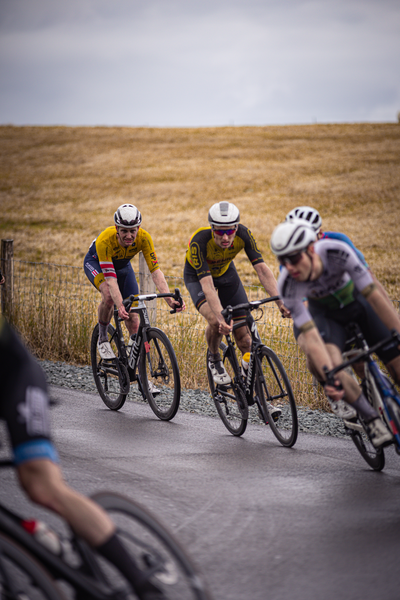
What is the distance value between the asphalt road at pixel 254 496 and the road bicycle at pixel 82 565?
3.07 feet

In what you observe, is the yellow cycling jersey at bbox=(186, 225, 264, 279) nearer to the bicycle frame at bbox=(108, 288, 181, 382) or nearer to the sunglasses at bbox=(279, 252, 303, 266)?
the bicycle frame at bbox=(108, 288, 181, 382)

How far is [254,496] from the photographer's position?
5.10m

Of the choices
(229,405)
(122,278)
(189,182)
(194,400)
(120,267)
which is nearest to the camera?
A: (229,405)

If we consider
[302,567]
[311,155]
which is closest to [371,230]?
[311,155]

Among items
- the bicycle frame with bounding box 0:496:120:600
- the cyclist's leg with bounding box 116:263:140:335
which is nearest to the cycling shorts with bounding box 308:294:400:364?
the bicycle frame with bounding box 0:496:120:600

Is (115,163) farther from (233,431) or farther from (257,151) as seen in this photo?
(233,431)

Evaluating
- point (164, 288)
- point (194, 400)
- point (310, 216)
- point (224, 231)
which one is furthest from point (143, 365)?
point (310, 216)

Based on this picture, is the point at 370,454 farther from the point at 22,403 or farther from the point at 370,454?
the point at 22,403

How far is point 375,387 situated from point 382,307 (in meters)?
0.68

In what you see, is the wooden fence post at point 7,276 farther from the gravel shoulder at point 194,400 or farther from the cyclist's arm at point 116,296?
the cyclist's arm at point 116,296

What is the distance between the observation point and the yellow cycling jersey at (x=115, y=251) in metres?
7.75

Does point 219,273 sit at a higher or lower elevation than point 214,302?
higher

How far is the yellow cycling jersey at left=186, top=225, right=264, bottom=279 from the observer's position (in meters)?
6.86

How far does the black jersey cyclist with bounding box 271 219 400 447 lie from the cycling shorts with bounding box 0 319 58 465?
2303 mm
